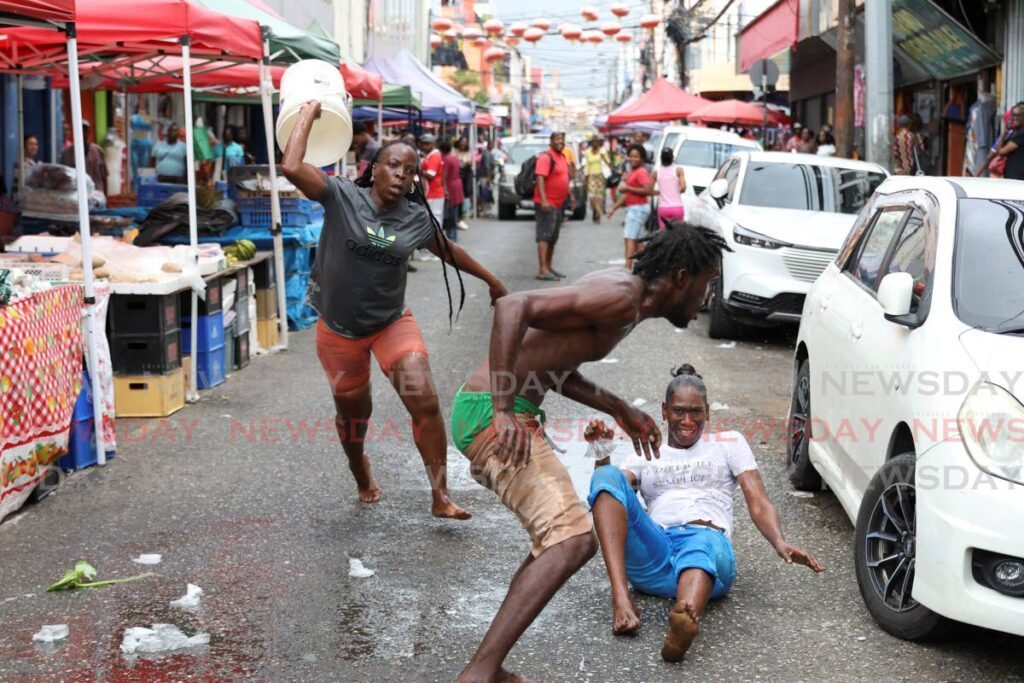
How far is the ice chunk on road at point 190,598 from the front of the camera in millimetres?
5211

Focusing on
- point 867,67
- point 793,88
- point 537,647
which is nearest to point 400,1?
point 793,88

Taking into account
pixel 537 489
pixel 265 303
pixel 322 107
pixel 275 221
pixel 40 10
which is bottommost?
pixel 265 303

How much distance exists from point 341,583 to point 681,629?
1702 millimetres

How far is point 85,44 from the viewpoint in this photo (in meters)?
10.2

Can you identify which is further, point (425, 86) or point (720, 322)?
point (425, 86)

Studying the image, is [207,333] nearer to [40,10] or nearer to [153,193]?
[40,10]

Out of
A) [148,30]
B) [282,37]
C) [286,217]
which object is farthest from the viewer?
[286,217]

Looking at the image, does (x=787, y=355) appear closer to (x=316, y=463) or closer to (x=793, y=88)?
(x=316, y=463)

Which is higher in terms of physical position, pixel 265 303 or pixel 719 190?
pixel 719 190

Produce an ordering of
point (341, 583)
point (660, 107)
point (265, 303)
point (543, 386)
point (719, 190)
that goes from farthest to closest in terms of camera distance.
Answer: point (660, 107) < point (719, 190) < point (265, 303) < point (341, 583) < point (543, 386)

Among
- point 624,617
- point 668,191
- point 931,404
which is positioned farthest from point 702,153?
point 624,617

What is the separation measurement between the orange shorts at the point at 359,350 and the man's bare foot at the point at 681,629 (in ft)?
7.56

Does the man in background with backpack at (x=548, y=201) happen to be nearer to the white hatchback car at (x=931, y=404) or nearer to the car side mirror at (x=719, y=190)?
the car side mirror at (x=719, y=190)

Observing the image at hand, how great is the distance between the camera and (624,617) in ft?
15.7
